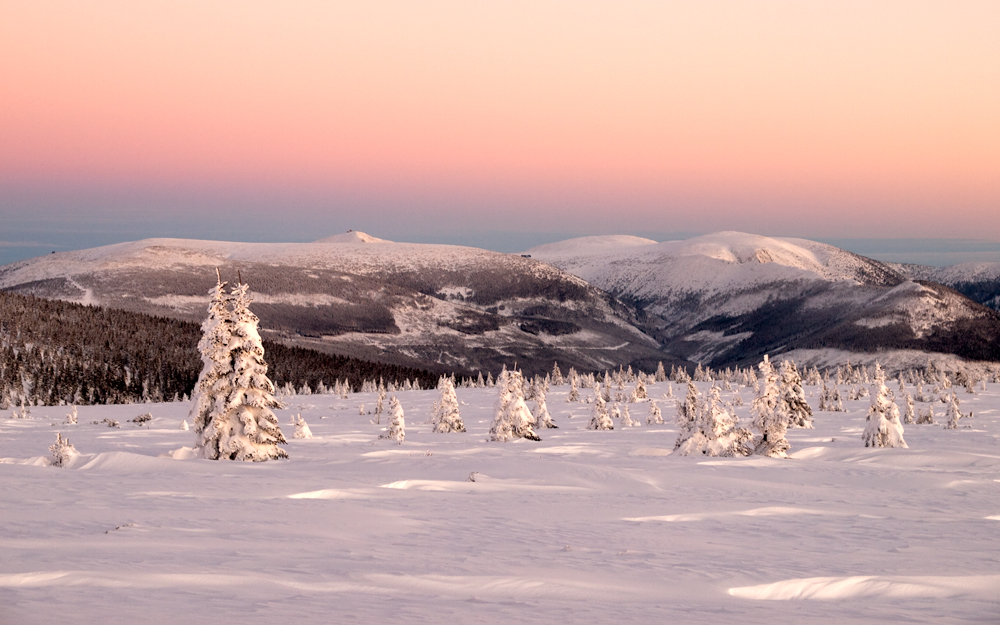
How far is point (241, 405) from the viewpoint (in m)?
27.1

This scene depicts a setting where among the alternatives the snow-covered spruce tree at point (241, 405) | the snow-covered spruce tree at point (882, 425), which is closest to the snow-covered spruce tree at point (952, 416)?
the snow-covered spruce tree at point (882, 425)

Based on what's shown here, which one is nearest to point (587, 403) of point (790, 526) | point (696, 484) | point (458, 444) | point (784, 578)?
point (458, 444)

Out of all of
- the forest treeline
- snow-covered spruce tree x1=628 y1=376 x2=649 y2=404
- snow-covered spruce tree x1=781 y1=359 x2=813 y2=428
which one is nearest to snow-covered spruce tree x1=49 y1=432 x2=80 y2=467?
snow-covered spruce tree x1=781 y1=359 x2=813 y2=428

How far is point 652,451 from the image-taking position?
32.3 meters

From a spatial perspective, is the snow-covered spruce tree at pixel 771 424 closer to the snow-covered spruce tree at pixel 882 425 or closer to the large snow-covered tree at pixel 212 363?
the snow-covered spruce tree at pixel 882 425

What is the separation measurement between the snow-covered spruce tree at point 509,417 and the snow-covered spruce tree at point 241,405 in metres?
14.2

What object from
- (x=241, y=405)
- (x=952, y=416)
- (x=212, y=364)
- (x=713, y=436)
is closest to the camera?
(x=241, y=405)

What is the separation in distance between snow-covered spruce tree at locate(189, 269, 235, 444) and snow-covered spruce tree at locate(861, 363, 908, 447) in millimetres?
27797

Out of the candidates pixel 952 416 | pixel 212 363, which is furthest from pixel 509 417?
pixel 952 416

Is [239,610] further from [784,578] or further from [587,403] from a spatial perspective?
[587,403]

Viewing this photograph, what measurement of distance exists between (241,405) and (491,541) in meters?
16.6

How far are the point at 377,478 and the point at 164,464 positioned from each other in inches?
249

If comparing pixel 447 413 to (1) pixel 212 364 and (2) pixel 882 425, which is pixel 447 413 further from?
(2) pixel 882 425

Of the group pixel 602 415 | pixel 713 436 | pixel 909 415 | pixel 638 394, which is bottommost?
pixel 909 415
